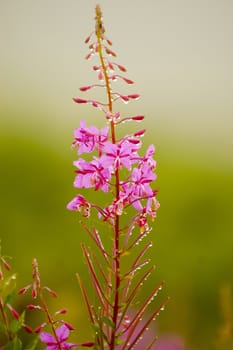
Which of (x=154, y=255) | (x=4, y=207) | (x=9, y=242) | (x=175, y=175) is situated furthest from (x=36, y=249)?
(x=175, y=175)

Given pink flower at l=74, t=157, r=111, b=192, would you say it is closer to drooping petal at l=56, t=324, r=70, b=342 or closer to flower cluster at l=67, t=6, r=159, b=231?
flower cluster at l=67, t=6, r=159, b=231

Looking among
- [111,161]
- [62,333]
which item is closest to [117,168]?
[111,161]

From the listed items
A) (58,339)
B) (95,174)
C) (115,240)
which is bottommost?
(58,339)

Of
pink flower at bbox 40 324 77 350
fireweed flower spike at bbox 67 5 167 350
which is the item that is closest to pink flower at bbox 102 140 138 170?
fireweed flower spike at bbox 67 5 167 350

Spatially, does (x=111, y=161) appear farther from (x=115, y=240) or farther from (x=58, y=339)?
(x=58, y=339)

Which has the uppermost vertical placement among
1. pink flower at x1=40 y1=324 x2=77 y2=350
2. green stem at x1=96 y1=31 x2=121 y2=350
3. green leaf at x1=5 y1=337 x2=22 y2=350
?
green stem at x1=96 y1=31 x2=121 y2=350

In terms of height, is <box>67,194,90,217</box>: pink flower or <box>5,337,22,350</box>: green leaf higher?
<box>67,194,90,217</box>: pink flower

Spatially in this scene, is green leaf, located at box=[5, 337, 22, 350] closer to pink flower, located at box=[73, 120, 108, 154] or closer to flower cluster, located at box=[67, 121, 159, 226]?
flower cluster, located at box=[67, 121, 159, 226]

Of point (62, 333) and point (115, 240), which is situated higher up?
point (115, 240)

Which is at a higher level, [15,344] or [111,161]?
[111,161]

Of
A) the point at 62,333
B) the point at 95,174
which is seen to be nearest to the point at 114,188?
the point at 95,174

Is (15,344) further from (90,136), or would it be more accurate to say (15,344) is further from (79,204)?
(90,136)
